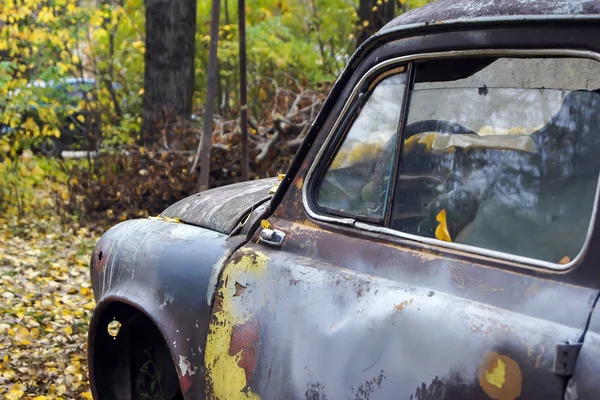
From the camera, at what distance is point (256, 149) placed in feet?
29.5

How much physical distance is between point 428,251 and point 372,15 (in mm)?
10280

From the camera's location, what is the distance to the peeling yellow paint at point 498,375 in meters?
1.78

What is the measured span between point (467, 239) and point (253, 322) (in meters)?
0.75

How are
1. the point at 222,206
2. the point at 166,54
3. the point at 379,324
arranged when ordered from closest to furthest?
the point at 379,324, the point at 222,206, the point at 166,54

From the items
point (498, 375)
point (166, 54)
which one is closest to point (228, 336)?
point (498, 375)

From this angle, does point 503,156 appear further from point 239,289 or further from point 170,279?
point 170,279

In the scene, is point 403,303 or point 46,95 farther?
point 46,95

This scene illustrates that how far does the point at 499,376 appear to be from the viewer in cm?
179

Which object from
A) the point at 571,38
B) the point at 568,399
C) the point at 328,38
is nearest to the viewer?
the point at 568,399

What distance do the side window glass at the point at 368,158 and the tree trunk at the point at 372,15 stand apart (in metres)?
9.66

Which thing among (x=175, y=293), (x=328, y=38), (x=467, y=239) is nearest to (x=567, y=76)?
(x=467, y=239)

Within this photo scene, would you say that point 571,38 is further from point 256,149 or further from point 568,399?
point 256,149

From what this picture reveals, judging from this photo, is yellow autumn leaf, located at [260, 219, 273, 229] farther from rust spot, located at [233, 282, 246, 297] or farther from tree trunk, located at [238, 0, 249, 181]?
tree trunk, located at [238, 0, 249, 181]

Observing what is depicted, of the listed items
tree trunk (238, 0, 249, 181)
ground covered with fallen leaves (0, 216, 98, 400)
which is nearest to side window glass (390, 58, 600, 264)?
ground covered with fallen leaves (0, 216, 98, 400)
